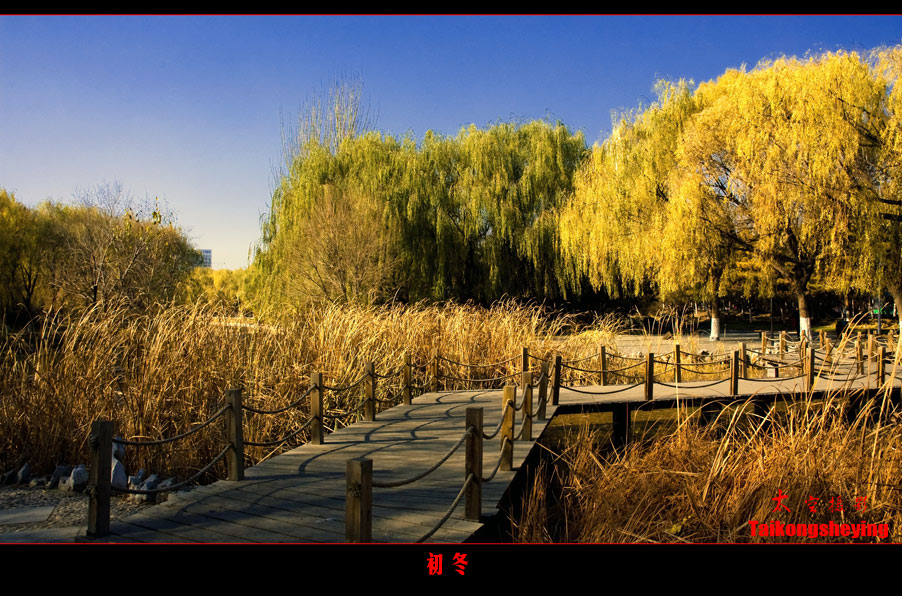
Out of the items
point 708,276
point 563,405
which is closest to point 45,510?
point 563,405

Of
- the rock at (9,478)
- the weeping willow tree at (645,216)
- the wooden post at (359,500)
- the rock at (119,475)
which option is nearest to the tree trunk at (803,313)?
the weeping willow tree at (645,216)

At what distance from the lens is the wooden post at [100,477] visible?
11.3 ft

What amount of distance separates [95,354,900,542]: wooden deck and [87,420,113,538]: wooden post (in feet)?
0.29

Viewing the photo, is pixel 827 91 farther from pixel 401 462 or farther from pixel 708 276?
pixel 401 462

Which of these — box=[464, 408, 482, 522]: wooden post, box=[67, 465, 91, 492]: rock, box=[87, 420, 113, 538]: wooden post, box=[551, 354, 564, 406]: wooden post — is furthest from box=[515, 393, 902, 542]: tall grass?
box=[67, 465, 91, 492]: rock

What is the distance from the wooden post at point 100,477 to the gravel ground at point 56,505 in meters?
1.52

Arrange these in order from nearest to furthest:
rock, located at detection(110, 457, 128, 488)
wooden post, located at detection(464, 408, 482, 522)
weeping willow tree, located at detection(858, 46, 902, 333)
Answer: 1. wooden post, located at detection(464, 408, 482, 522)
2. rock, located at detection(110, 457, 128, 488)
3. weeping willow tree, located at detection(858, 46, 902, 333)

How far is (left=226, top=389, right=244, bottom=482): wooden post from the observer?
15.7 ft

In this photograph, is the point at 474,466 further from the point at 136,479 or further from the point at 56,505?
the point at 56,505

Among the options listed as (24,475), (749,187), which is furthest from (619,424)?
(749,187)

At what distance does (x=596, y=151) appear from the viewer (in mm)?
20625

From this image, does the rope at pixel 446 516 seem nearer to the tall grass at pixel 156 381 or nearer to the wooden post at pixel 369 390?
the tall grass at pixel 156 381

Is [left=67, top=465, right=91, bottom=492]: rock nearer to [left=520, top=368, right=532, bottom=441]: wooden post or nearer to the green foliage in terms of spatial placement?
[left=520, top=368, right=532, bottom=441]: wooden post
